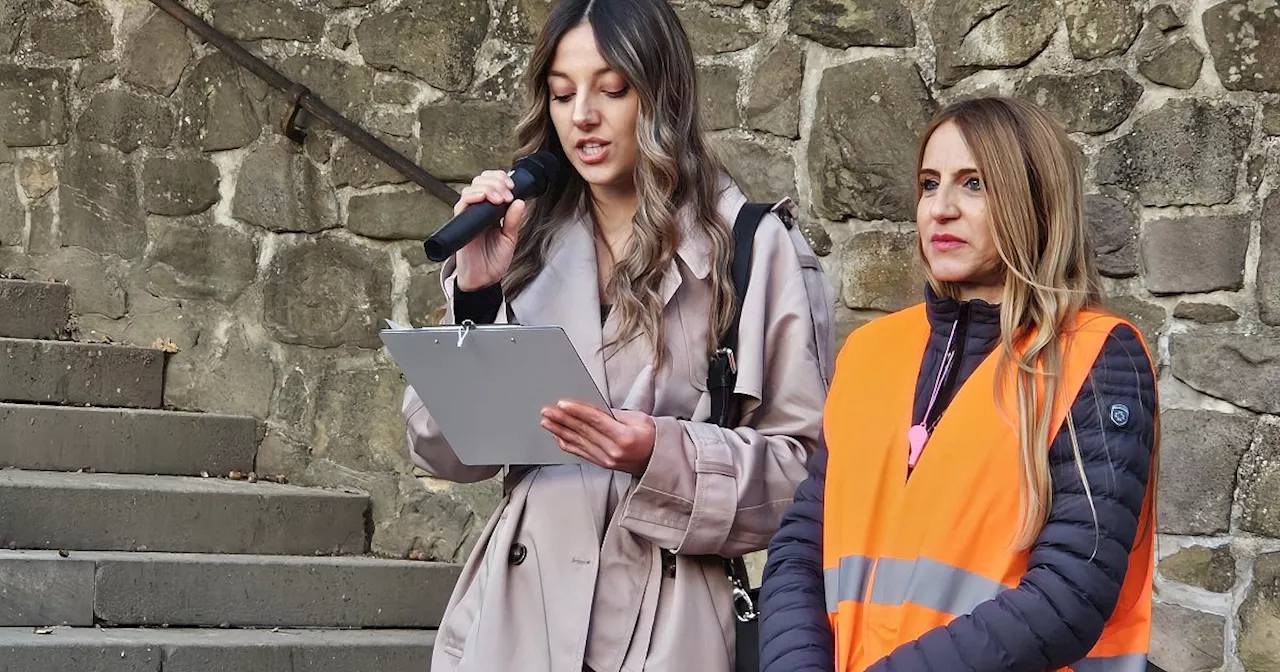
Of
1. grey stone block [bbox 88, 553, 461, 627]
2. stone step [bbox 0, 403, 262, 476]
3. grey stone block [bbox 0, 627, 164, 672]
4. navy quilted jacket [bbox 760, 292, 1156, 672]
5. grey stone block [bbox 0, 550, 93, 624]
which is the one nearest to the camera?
navy quilted jacket [bbox 760, 292, 1156, 672]

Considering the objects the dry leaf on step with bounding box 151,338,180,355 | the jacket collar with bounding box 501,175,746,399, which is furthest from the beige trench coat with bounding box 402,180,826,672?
the dry leaf on step with bounding box 151,338,180,355

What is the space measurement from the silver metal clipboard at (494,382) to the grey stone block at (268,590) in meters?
1.98

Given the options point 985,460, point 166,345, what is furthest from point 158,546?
point 985,460

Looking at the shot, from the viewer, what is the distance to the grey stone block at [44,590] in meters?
3.50

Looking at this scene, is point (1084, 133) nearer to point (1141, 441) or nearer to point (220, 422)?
point (1141, 441)

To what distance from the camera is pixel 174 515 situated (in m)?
4.04

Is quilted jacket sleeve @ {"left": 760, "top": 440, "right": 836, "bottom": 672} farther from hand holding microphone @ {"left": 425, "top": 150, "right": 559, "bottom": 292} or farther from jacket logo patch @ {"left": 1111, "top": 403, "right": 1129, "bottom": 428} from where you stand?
hand holding microphone @ {"left": 425, "top": 150, "right": 559, "bottom": 292}

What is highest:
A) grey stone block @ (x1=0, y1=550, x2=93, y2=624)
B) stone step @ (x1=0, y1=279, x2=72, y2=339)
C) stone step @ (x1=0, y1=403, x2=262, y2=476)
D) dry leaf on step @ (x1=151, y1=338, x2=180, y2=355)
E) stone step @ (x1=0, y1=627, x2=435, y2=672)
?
stone step @ (x1=0, y1=279, x2=72, y2=339)

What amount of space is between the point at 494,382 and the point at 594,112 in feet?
1.47

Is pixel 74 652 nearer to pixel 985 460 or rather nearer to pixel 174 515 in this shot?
pixel 174 515

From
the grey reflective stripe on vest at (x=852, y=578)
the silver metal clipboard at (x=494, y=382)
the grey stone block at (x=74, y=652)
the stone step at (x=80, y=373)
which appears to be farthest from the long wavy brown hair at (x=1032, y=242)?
the stone step at (x=80, y=373)

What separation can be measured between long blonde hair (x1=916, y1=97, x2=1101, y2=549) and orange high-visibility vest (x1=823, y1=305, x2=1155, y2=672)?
0.02 meters

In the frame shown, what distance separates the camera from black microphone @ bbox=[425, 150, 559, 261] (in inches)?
73.8

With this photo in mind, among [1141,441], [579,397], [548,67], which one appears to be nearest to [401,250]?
[548,67]
